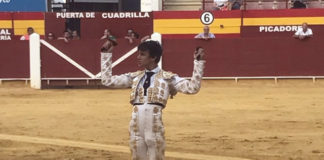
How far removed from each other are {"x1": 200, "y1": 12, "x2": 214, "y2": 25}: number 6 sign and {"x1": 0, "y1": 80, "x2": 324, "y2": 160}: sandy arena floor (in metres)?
2.71

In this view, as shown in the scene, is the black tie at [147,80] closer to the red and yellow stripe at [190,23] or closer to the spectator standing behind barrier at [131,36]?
the spectator standing behind barrier at [131,36]

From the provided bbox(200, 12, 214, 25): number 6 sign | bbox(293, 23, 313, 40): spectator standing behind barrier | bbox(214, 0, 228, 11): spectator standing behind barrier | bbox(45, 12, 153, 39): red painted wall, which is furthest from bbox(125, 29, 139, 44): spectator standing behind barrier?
bbox(293, 23, 313, 40): spectator standing behind barrier

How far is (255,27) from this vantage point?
55.2 ft

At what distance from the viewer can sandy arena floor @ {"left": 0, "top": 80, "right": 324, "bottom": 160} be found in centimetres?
678

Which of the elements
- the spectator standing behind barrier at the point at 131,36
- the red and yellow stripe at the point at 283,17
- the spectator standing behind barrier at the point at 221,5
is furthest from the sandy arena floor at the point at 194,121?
the spectator standing behind barrier at the point at 221,5

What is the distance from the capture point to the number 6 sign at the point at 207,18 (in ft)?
54.7

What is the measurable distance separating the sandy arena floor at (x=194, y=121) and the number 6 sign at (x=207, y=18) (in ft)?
8.88

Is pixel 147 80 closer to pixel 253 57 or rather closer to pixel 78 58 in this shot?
pixel 78 58

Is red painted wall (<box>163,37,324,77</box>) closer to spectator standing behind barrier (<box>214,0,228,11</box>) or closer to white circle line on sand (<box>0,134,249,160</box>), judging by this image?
spectator standing behind barrier (<box>214,0,228,11</box>)

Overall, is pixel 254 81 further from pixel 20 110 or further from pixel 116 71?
pixel 20 110

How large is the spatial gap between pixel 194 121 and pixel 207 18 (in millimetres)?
7847

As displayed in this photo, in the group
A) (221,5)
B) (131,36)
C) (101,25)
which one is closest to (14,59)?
(131,36)

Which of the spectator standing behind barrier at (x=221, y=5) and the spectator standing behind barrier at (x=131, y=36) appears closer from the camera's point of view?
the spectator standing behind barrier at (x=131, y=36)

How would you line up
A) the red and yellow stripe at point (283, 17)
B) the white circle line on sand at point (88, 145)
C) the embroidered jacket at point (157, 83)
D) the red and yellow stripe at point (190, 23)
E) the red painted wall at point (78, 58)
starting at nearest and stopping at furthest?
1. the embroidered jacket at point (157, 83)
2. the white circle line on sand at point (88, 145)
3. the red painted wall at point (78, 58)
4. the red and yellow stripe at point (283, 17)
5. the red and yellow stripe at point (190, 23)
